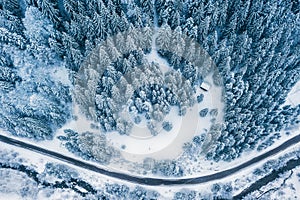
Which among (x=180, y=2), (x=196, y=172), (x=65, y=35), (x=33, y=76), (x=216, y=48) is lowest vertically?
(x=196, y=172)

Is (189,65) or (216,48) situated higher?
(216,48)

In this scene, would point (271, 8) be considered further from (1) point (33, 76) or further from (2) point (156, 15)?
(1) point (33, 76)

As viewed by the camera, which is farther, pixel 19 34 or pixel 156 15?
pixel 156 15

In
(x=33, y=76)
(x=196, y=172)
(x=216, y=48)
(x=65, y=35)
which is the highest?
(x=216, y=48)

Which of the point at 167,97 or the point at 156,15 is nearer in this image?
the point at 167,97

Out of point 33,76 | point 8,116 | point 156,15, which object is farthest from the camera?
point 156,15

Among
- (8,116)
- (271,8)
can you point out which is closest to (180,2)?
(271,8)

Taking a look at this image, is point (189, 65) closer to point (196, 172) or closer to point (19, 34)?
point (196, 172)

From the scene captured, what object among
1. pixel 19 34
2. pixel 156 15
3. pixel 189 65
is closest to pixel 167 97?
pixel 189 65

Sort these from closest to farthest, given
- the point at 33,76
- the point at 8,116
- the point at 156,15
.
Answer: the point at 8,116 < the point at 33,76 < the point at 156,15
